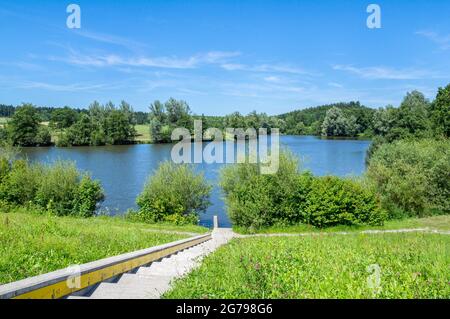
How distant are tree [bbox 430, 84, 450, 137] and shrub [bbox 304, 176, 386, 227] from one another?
3996 cm

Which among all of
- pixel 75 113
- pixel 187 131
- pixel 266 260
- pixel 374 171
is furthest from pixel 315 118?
pixel 266 260

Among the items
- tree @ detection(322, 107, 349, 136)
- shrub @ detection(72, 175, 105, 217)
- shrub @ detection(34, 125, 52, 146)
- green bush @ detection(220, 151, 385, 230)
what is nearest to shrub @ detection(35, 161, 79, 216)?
shrub @ detection(72, 175, 105, 217)

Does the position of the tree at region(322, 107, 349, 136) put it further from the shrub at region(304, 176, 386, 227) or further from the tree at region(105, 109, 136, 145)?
the shrub at region(304, 176, 386, 227)

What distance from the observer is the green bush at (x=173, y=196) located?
101 ft

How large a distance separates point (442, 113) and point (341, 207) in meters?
A: 45.7

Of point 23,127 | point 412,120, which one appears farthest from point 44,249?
point 23,127

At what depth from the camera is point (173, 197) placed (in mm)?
31688

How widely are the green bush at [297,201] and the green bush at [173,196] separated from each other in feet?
17.2

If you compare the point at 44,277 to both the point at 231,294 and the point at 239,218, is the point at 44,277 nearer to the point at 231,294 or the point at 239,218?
the point at 231,294

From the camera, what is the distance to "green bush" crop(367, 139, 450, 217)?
103 ft

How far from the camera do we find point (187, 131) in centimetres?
10769

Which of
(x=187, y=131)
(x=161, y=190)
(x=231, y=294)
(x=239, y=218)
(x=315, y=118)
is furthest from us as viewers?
(x=315, y=118)

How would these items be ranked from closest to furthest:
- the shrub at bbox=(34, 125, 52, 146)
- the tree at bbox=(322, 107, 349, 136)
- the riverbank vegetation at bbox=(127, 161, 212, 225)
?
the riverbank vegetation at bbox=(127, 161, 212, 225) → the shrub at bbox=(34, 125, 52, 146) → the tree at bbox=(322, 107, 349, 136)
